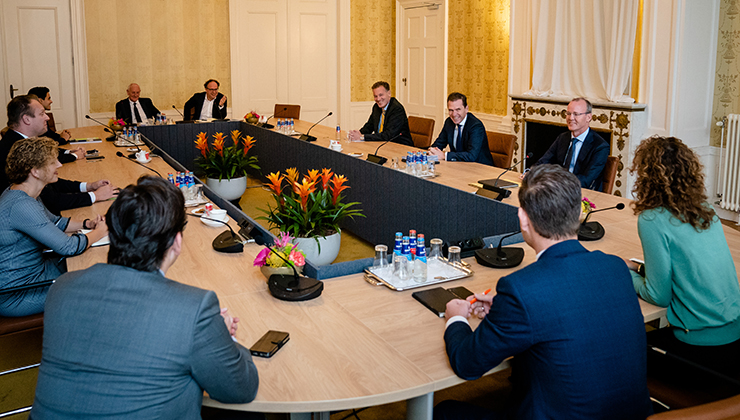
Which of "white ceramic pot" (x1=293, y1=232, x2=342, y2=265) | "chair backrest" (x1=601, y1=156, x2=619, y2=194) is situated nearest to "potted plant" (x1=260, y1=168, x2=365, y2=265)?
"white ceramic pot" (x1=293, y1=232, x2=342, y2=265)

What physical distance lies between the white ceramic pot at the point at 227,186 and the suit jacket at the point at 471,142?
1.78 m

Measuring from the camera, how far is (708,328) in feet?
6.73

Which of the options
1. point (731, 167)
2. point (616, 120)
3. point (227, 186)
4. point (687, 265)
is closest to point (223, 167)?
point (227, 186)

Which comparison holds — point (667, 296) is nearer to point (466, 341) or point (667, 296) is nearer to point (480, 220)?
point (466, 341)

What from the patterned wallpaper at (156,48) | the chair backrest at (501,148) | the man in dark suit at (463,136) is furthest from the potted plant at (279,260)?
the patterned wallpaper at (156,48)

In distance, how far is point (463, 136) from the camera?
5.12 metres

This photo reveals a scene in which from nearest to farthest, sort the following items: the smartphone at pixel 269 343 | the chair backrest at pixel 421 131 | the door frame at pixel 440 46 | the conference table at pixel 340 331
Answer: the conference table at pixel 340 331
the smartphone at pixel 269 343
the chair backrest at pixel 421 131
the door frame at pixel 440 46

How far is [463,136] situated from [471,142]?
Answer: 19 cm

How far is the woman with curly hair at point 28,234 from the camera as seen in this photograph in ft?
8.55

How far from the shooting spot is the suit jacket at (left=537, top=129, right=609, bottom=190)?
4.04m

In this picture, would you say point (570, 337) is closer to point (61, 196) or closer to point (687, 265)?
point (687, 265)

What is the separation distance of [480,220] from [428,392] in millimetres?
1967

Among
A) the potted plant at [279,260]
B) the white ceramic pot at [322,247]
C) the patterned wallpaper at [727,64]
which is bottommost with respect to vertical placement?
the white ceramic pot at [322,247]

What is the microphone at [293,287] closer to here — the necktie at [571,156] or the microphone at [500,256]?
the microphone at [500,256]
